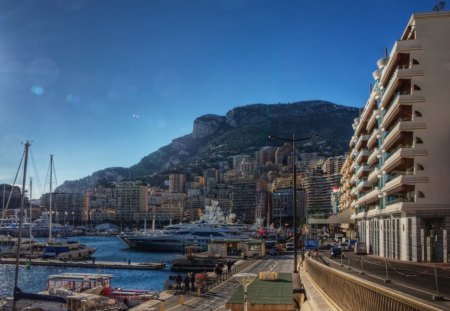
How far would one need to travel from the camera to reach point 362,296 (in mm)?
9195

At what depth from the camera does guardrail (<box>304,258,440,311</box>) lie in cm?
667

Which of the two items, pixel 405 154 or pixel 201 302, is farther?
pixel 405 154

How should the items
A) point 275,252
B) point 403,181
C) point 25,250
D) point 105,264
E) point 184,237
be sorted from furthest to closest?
1. point 184,237
2. point 25,250
3. point 275,252
4. point 105,264
5. point 403,181

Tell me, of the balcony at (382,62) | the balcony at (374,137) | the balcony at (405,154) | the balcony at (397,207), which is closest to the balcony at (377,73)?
the balcony at (382,62)

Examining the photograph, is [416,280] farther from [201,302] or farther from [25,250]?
[25,250]

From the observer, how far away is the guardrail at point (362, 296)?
667cm

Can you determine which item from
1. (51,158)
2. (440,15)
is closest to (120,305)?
(440,15)

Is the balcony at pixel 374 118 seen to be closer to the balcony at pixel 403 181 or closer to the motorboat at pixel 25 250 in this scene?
the balcony at pixel 403 181

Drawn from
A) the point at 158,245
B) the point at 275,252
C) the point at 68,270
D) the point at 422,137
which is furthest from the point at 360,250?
the point at 158,245

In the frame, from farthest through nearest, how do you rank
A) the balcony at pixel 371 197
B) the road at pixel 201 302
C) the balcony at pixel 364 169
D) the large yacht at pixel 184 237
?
1. the large yacht at pixel 184 237
2. the balcony at pixel 364 169
3. the balcony at pixel 371 197
4. the road at pixel 201 302

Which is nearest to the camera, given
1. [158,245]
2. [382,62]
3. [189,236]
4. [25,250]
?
[382,62]

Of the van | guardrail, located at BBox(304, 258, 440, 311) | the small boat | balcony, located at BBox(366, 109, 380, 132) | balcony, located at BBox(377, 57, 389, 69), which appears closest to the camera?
guardrail, located at BBox(304, 258, 440, 311)

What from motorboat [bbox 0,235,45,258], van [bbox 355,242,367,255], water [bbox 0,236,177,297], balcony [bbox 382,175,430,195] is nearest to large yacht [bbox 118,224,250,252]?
motorboat [bbox 0,235,45,258]

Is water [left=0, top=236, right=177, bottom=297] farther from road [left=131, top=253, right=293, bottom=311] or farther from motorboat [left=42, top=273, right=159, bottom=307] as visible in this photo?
road [left=131, top=253, right=293, bottom=311]
